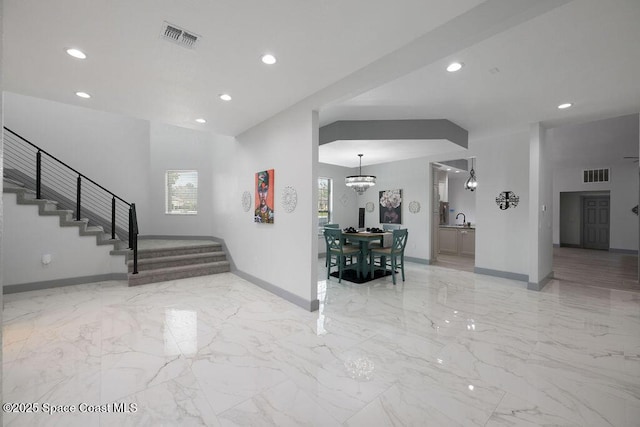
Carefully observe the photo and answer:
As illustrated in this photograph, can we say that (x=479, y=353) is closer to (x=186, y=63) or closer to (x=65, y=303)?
(x=186, y=63)

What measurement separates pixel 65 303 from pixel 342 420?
408 centimetres

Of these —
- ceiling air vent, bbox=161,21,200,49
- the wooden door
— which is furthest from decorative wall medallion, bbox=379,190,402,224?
the wooden door

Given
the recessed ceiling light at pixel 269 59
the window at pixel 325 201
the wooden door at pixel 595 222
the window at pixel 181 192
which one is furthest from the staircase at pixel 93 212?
the wooden door at pixel 595 222

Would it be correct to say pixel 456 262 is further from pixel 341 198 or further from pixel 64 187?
pixel 64 187

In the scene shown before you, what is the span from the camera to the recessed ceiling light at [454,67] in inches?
112

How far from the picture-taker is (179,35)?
230 centimetres

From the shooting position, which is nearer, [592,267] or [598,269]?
[598,269]

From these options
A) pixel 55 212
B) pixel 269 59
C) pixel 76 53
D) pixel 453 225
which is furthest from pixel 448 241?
pixel 55 212

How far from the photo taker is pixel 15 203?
4176 millimetres

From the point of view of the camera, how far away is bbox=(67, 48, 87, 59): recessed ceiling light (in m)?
2.52

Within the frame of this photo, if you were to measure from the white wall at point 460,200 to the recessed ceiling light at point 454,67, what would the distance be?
30.2 feet

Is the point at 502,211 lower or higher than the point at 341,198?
lower

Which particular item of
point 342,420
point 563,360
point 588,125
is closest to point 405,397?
point 342,420

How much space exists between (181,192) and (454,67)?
6579 mm
